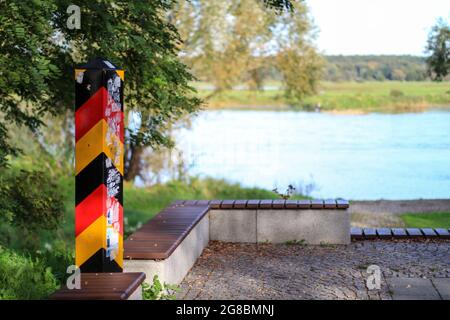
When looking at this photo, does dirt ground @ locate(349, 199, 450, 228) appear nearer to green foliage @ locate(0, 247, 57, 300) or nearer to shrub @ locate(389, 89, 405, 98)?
shrub @ locate(389, 89, 405, 98)

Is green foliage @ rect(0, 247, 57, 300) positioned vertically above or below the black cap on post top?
below

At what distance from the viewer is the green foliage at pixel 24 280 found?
713cm

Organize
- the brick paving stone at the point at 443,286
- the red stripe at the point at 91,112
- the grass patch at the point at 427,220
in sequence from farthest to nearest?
the grass patch at the point at 427,220 < the brick paving stone at the point at 443,286 < the red stripe at the point at 91,112

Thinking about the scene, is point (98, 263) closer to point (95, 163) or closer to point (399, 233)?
point (95, 163)

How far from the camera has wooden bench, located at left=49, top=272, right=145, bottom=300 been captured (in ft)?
16.8

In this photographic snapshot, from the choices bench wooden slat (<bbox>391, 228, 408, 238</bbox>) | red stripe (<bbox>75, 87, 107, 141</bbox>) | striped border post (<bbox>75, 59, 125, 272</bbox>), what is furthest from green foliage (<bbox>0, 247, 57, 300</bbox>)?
bench wooden slat (<bbox>391, 228, 408, 238</bbox>)

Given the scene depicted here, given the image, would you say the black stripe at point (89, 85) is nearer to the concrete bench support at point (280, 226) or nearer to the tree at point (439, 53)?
the concrete bench support at point (280, 226)

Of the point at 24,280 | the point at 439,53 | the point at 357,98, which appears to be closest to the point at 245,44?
the point at 439,53

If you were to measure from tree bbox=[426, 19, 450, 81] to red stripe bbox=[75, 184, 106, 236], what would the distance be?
15723 millimetres

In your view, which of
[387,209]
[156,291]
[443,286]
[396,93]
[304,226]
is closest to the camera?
[156,291]

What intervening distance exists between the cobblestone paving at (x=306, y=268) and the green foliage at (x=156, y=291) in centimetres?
18

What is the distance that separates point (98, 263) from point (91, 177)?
0.65 meters

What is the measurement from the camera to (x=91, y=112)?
5875 millimetres

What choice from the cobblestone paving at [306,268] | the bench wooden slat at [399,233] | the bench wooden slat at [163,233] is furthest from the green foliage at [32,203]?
the bench wooden slat at [399,233]
